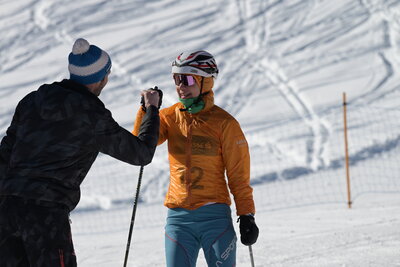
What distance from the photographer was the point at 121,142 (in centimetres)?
341

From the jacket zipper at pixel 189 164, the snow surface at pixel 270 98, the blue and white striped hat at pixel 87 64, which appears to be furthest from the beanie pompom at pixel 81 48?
the snow surface at pixel 270 98

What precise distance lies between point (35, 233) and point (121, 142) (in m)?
0.60

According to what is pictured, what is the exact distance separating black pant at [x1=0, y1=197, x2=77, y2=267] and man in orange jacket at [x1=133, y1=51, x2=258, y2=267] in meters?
0.92

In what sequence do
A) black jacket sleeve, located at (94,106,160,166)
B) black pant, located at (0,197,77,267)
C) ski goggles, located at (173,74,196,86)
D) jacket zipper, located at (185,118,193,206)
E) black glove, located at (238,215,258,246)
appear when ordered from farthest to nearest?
ski goggles, located at (173,74,196,86), jacket zipper, located at (185,118,193,206), black glove, located at (238,215,258,246), black jacket sleeve, located at (94,106,160,166), black pant, located at (0,197,77,267)

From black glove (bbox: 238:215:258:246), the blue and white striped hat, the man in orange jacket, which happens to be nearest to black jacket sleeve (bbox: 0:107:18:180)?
the blue and white striped hat

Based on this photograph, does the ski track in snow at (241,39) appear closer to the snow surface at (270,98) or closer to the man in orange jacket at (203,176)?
the snow surface at (270,98)

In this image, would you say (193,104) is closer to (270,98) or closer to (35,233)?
(35,233)

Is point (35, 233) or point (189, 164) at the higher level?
point (189, 164)

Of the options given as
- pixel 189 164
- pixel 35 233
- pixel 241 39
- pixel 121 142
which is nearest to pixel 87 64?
pixel 121 142

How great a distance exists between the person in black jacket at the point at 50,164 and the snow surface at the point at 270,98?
3.25m

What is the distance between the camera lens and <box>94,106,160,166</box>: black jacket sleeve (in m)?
3.37

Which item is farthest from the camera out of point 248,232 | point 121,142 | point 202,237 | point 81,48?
point 202,237

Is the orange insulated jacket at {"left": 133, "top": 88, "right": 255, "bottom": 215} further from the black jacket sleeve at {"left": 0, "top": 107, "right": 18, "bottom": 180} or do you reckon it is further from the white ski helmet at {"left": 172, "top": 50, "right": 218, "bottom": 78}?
the black jacket sleeve at {"left": 0, "top": 107, "right": 18, "bottom": 180}

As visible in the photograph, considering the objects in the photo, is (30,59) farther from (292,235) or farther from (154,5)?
(292,235)
